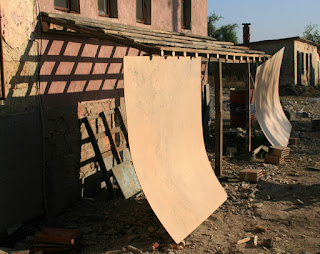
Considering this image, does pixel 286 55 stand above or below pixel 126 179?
above

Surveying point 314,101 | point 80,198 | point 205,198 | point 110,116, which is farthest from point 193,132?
point 314,101

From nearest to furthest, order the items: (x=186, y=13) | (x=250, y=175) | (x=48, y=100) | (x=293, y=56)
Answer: (x=48, y=100), (x=250, y=175), (x=186, y=13), (x=293, y=56)

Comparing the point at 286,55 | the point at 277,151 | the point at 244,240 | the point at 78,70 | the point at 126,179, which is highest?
the point at 286,55

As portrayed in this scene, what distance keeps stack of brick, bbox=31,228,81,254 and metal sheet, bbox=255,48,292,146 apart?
20.8 ft

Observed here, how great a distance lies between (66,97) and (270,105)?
22.5ft

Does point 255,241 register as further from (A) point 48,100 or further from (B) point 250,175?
(A) point 48,100

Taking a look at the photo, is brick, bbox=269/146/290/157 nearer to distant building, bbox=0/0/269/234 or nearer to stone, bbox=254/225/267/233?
distant building, bbox=0/0/269/234

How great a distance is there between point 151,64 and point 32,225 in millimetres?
2944

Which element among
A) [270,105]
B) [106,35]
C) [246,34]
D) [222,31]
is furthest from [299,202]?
[222,31]

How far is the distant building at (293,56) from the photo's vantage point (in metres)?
23.4

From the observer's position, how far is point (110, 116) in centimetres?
733

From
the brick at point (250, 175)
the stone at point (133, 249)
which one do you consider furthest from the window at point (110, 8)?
the stone at point (133, 249)

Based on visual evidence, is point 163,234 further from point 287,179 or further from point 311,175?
point 311,175

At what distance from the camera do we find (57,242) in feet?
15.2
